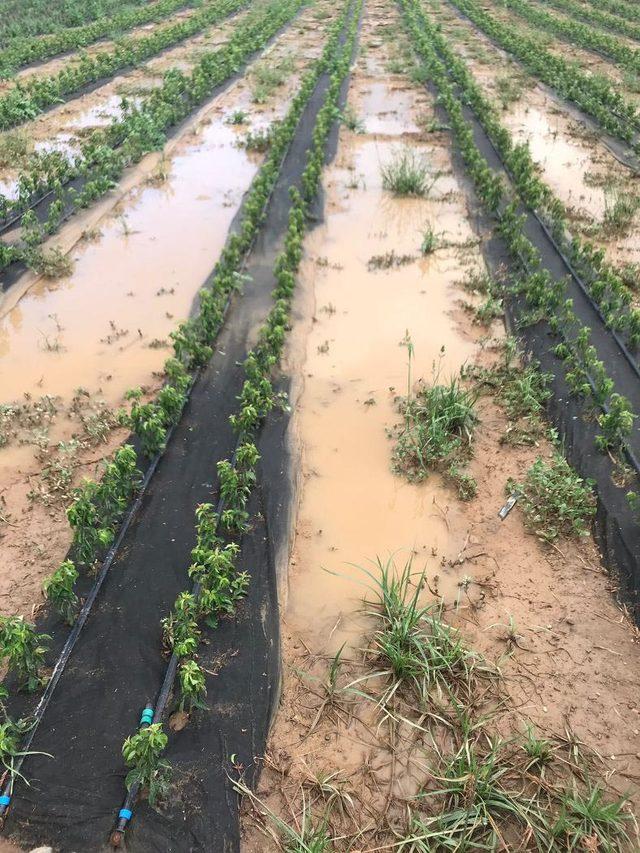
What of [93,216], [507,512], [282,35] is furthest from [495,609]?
[282,35]

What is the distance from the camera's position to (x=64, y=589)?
396cm

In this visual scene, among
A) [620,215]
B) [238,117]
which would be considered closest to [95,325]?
[238,117]

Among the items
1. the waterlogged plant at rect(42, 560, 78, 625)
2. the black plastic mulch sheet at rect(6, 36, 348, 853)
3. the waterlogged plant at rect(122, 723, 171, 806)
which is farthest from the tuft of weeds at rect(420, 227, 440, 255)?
the waterlogged plant at rect(122, 723, 171, 806)

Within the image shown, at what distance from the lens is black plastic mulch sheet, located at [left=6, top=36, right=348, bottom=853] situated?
3277mm

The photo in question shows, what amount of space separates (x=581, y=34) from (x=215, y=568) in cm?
2327

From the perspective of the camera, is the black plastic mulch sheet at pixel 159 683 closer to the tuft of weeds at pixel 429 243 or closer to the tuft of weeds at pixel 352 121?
the tuft of weeds at pixel 429 243

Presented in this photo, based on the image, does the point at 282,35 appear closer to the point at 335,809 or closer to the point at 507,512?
the point at 507,512

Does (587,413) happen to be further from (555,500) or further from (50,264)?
(50,264)

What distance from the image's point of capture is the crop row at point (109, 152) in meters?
8.96

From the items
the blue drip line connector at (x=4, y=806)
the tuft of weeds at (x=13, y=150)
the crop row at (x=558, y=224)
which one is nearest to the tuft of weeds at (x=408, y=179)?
the crop row at (x=558, y=224)

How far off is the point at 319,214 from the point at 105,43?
15400 millimetres

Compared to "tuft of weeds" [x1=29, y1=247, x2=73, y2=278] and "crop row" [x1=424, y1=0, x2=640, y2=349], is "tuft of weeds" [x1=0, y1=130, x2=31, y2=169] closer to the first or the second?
"tuft of weeds" [x1=29, y1=247, x2=73, y2=278]

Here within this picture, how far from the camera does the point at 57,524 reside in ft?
16.4

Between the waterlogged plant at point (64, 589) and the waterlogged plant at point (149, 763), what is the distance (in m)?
1.12
